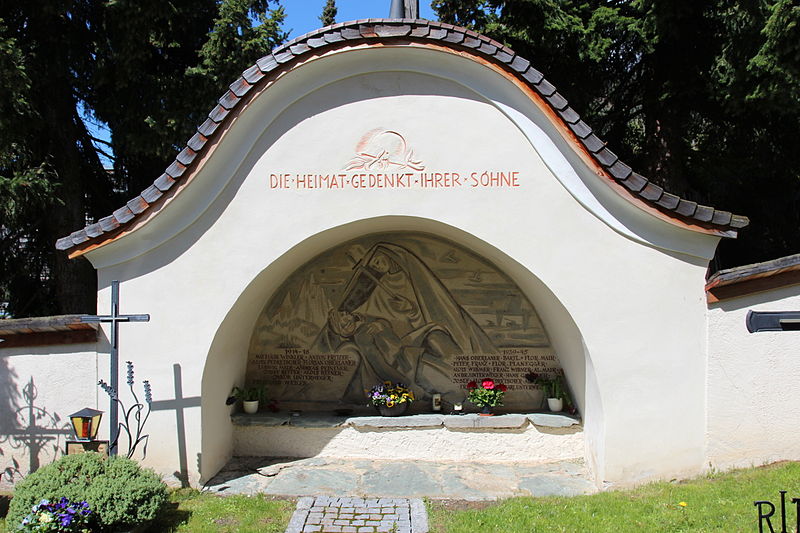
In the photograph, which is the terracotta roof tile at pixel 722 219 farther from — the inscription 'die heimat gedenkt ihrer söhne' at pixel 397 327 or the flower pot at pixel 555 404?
the flower pot at pixel 555 404

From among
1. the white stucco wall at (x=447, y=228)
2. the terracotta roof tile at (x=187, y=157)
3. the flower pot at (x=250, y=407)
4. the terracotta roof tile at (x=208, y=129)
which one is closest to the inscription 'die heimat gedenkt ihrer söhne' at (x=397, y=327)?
the flower pot at (x=250, y=407)

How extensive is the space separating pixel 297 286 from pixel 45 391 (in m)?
3.11

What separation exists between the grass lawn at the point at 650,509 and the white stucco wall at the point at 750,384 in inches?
9.7

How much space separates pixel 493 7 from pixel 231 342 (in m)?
7.98

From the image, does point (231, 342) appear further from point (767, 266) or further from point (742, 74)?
point (742, 74)

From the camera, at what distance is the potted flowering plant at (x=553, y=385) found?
24.4 feet

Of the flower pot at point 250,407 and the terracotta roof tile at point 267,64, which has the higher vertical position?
the terracotta roof tile at point 267,64

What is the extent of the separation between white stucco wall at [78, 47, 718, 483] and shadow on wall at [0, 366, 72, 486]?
108cm

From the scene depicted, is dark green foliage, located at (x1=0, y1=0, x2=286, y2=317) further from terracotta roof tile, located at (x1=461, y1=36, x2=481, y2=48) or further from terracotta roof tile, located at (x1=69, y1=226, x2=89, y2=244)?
terracotta roof tile, located at (x1=461, y1=36, x2=481, y2=48)

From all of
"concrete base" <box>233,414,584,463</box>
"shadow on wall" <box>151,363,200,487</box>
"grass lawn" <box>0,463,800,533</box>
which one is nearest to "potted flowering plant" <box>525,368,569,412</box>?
"concrete base" <box>233,414,584,463</box>

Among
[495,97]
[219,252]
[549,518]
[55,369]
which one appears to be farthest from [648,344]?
[55,369]

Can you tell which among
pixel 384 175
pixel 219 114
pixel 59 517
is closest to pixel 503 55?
pixel 384 175

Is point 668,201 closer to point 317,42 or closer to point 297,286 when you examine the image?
point 317,42

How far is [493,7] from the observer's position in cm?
1105
